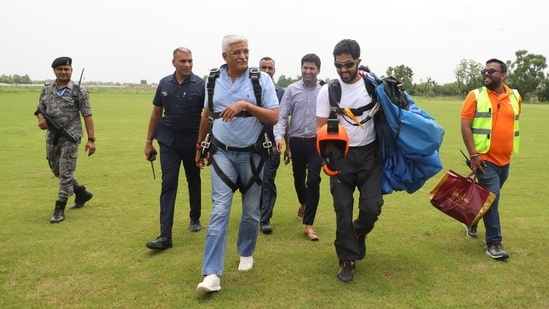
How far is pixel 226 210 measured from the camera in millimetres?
4312

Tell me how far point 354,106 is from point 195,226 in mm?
2808

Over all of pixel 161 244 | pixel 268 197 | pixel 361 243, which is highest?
pixel 268 197

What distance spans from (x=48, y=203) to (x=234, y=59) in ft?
15.8

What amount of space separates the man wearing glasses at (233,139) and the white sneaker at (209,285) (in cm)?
11

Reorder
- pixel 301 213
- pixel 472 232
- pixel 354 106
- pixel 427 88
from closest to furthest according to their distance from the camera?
1. pixel 354 106
2. pixel 472 232
3. pixel 301 213
4. pixel 427 88

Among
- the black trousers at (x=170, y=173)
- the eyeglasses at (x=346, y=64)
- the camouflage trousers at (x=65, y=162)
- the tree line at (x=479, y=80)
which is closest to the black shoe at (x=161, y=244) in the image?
the black trousers at (x=170, y=173)

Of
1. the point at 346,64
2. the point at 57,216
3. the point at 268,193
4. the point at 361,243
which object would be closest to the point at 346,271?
the point at 361,243

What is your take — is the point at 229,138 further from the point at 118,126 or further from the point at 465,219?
the point at 118,126

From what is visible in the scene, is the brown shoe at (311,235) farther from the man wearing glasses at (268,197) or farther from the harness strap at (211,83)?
the harness strap at (211,83)

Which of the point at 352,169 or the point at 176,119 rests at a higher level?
the point at 176,119

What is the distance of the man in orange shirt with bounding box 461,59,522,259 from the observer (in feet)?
17.0

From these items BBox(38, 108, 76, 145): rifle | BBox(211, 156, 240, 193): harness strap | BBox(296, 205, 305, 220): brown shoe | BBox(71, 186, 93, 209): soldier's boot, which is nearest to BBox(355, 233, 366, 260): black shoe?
BBox(211, 156, 240, 193): harness strap

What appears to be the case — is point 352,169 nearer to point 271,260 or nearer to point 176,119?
point 271,260

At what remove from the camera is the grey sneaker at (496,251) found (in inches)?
197
